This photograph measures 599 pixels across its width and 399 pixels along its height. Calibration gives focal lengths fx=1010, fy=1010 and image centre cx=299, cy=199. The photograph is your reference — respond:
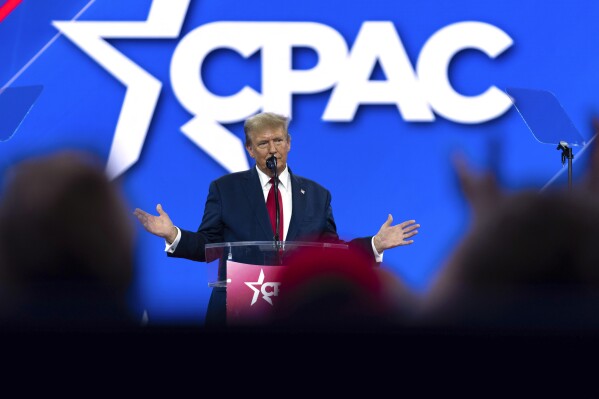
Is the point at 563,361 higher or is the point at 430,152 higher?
the point at 430,152

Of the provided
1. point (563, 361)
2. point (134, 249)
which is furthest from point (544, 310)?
point (134, 249)

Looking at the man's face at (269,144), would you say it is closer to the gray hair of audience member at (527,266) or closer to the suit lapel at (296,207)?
the suit lapel at (296,207)

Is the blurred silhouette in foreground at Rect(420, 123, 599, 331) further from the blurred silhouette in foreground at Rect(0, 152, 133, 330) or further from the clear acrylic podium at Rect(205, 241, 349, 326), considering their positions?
the blurred silhouette in foreground at Rect(0, 152, 133, 330)

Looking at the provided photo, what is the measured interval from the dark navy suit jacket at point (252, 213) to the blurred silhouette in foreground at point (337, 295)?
2238 millimetres

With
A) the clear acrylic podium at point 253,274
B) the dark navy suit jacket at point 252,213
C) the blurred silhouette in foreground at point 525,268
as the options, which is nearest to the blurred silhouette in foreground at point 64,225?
the clear acrylic podium at point 253,274

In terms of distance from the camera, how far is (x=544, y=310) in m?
0.80

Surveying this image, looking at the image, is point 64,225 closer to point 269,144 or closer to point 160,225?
point 160,225

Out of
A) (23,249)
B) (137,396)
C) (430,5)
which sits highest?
(430,5)

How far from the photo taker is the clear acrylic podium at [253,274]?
3.00 ft

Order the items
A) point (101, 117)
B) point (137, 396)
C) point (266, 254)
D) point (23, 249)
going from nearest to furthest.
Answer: point (137, 396)
point (23, 249)
point (266, 254)
point (101, 117)

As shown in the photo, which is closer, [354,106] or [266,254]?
[266,254]

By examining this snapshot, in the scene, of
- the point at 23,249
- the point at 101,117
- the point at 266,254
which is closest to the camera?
the point at 23,249

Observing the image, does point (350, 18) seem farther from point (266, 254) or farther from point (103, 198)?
point (103, 198)

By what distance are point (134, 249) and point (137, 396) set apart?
0.31m
